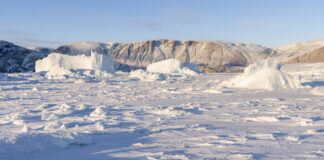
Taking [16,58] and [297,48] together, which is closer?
[16,58]

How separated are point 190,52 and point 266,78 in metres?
93.3

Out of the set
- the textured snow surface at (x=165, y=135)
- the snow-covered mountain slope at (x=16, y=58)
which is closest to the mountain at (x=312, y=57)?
the snow-covered mountain slope at (x=16, y=58)

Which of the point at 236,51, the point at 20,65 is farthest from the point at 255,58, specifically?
the point at 20,65

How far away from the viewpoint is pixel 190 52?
10306 cm

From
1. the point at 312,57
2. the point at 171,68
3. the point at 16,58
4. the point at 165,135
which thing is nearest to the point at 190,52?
the point at 312,57

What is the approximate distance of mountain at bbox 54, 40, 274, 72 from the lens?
96500mm

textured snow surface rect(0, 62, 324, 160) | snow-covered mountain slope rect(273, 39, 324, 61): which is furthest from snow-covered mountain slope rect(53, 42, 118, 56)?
textured snow surface rect(0, 62, 324, 160)

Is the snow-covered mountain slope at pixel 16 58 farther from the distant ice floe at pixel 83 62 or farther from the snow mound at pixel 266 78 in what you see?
the snow mound at pixel 266 78

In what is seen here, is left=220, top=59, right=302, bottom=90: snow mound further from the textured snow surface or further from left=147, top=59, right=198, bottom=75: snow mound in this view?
left=147, top=59, right=198, bottom=75: snow mound

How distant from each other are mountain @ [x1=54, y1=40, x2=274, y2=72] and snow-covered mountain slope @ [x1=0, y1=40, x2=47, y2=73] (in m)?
37.6

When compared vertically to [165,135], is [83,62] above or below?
above

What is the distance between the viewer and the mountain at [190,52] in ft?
317

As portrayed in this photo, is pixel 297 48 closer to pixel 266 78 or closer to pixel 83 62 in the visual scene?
pixel 83 62

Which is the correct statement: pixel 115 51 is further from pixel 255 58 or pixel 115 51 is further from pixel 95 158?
pixel 95 158
